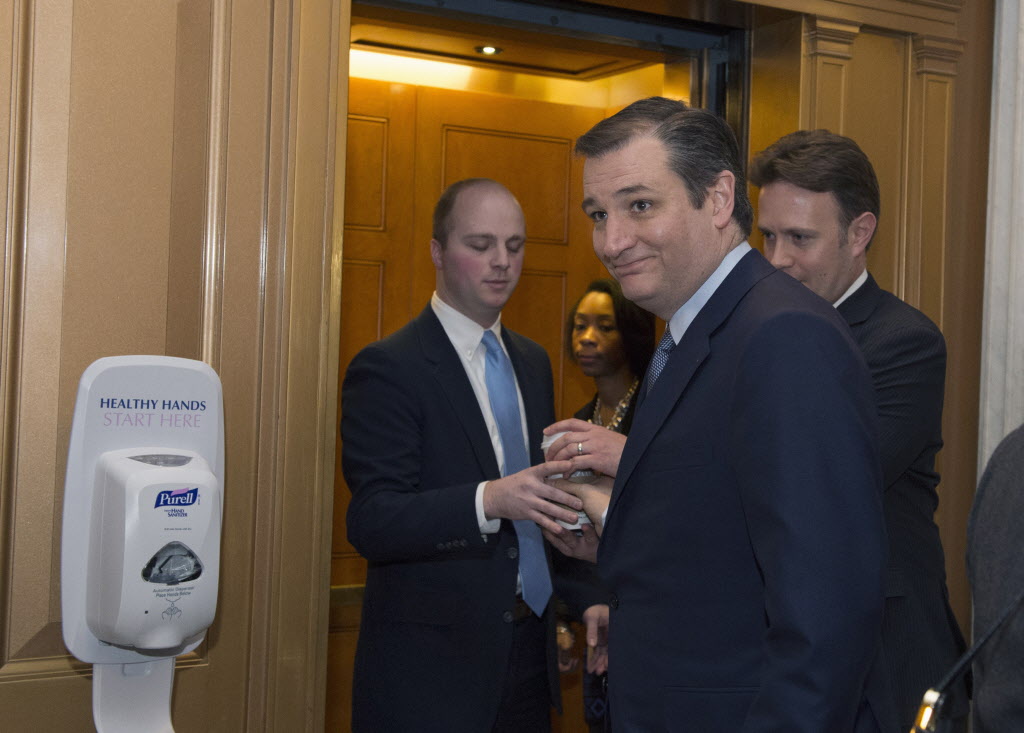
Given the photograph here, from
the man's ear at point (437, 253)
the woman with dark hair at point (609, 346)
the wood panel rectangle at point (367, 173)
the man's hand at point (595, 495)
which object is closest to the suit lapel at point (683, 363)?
the man's hand at point (595, 495)

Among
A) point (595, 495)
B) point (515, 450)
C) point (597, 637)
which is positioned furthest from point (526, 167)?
point (595, 495)

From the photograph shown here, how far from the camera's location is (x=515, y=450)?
2.52m

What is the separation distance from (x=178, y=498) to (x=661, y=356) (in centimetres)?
75

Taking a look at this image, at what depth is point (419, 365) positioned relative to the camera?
2.42 meters

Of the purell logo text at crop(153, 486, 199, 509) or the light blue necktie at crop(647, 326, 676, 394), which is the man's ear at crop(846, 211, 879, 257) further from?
the purell logo text at crop(153, 486, 199, 509)

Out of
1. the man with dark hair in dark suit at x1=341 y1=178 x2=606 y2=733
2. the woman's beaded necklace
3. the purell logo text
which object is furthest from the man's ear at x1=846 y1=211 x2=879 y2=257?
the purell logo text

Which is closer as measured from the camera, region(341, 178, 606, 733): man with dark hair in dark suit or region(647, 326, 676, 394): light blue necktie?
region(647, 326, 676, 394): light blue necktie

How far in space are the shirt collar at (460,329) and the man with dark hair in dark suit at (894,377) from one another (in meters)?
0.71

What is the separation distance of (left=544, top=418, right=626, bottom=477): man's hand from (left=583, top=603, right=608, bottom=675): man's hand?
0.67 meters

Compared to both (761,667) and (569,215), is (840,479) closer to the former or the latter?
(761,667)

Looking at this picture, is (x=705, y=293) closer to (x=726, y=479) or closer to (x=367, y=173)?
(x=726, y=479)

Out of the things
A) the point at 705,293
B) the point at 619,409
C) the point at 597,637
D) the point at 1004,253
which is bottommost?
the point at 597,637

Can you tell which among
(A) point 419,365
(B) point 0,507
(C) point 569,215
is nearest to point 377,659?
(A) point 419,365

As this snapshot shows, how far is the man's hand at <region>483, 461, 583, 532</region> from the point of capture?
1920 millimetres
